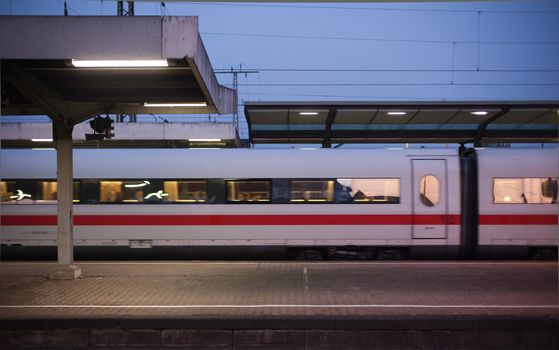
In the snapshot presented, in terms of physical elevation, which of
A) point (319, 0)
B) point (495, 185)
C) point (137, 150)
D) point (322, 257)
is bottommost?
point (322, 257)

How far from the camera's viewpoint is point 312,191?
12438mm

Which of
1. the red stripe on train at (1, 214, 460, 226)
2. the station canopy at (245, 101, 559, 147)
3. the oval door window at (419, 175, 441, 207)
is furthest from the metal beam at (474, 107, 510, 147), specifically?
the red stripe on train at (1, 214, 460, 226)

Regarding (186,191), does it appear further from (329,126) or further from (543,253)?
(543,253)

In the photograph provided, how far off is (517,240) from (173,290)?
8319mm

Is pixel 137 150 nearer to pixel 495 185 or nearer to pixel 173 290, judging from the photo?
pixel 173 290

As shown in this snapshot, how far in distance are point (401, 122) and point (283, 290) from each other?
8836 mm

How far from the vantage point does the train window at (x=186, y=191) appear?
12.5 m

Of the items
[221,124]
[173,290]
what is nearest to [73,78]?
[173,290]

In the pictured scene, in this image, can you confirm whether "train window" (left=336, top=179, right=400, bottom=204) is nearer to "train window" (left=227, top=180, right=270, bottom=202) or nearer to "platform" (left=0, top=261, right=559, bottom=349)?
"train window" (left=227, top=180, right=270, bottom=202)

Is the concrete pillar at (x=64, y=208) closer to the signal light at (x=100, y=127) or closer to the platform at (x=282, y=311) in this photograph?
the platform at (x=282, y=311)

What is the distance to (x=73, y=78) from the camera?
856 centimetres

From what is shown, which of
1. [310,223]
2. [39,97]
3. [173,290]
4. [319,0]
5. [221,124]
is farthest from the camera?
[221,124]

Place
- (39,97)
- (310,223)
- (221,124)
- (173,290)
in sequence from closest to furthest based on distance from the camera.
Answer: (173,290) → (39,97) → (310,223) → (221,124)

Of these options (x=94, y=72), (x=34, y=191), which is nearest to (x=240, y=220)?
(x=34, y=191)
